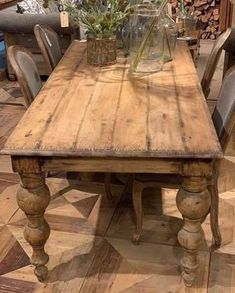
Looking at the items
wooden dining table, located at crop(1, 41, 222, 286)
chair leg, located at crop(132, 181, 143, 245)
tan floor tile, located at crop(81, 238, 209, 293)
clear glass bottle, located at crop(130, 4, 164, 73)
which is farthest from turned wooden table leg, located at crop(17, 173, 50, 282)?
Answer: clear glass bottle, located at crop(130, 4, 164, 73)

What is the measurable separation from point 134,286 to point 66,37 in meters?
3.02

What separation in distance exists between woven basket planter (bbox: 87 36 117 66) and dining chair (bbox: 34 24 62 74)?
337 millimetres

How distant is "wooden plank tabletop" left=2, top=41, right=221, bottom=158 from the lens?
153cm

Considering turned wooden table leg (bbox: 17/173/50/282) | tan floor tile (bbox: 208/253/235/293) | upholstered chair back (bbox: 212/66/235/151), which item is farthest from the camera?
tan floor tile (bbox: 208/253/235/293)

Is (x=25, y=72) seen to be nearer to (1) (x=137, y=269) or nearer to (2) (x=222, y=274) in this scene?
(1) (x=137, y=269)

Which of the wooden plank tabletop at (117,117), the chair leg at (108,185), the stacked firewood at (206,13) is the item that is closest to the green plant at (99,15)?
the wooden plank tabletop at (117,117)

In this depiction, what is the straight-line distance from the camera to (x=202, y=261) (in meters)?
2.06

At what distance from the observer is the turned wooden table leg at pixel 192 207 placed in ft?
5.28

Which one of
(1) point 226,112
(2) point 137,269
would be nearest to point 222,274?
(2) point 137,269

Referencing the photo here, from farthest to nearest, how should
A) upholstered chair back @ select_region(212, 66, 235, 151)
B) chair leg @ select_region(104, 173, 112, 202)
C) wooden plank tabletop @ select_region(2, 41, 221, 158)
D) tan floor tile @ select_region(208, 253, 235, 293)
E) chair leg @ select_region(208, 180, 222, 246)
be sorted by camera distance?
1. chair leg @ select_region(104, 173, 112, 202)
2. chair leg @ select_region(208, 180, 222, 246)
3. tan floor tile @ select_region(208, 253, 235, 293)
4. upholstered chair back @ select_region(212, 66, 235, 151)
5. wooden plank tabletop @ select_region(2, 41, 221, 158)

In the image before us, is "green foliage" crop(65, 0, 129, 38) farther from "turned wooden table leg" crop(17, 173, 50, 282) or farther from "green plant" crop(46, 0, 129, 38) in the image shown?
"turned wooden table leg" crop(17, 173, 50, 282)

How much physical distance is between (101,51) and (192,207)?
1075 millimetres

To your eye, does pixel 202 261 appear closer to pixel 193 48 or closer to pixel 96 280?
pixel 96 280

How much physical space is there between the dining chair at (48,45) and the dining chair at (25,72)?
0.30m
